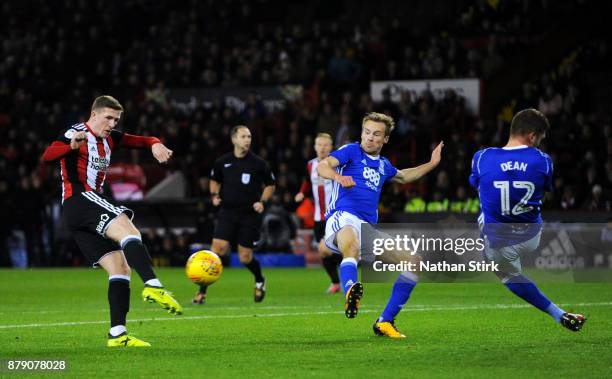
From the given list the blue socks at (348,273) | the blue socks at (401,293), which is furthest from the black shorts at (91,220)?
the blue socks at (401,293)

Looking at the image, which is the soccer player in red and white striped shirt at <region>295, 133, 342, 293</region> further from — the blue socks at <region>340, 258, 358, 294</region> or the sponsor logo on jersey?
the blue socks at <region>340, 258, 358, 294</region>

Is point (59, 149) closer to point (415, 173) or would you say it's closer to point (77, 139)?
point (77, 139)

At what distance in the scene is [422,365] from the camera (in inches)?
319

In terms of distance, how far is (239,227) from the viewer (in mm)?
16203

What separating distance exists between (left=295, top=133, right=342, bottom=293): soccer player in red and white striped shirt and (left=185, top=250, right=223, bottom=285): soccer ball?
2917mm

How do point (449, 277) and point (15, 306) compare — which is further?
point (449, 277)

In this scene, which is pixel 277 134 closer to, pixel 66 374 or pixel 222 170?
pixel 222 170

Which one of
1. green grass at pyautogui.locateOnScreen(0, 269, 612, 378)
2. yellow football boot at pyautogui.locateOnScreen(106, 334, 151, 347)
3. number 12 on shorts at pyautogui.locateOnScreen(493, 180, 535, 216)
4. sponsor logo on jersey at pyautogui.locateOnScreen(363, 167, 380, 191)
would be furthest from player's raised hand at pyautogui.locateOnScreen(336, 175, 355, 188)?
yellow football boot at pyautogui.locateOnScreen(106, 334, 151, 347)

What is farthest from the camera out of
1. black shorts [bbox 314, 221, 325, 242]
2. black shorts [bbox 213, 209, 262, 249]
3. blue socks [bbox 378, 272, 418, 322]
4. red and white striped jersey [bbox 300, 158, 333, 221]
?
black shorts [bbox 314, 221, 325, 242]

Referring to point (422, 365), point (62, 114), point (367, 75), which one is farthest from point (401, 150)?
point (422, 365)

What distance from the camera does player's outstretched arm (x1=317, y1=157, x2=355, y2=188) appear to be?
980cm

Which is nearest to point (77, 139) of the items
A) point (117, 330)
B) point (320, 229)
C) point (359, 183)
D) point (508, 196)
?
point (117, 330)

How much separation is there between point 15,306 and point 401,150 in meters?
13.6

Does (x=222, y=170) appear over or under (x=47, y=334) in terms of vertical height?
over
